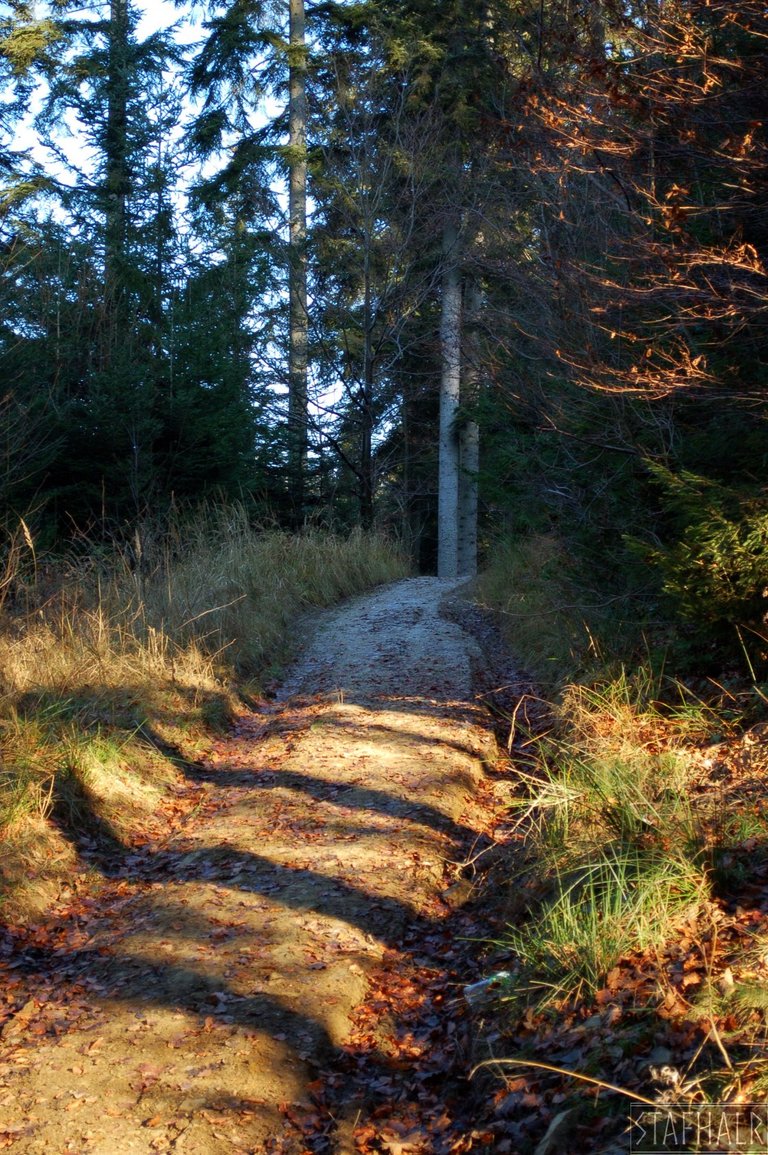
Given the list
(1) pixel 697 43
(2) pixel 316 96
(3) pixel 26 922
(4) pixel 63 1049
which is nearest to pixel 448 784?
(3) pixel 26 922

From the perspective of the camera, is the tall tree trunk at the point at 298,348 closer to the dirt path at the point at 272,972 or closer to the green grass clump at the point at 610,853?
the dirt path at the point at 272,972

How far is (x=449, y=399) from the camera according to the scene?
22688mm

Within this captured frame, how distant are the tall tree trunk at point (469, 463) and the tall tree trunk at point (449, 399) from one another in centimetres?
25

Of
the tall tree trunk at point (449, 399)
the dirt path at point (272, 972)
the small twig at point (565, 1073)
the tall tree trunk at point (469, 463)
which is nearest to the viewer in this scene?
the small twig at point (565, 1073)

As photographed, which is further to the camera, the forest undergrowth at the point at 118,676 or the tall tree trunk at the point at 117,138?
the tall tree trunk at the point at 117,138

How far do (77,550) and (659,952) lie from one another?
13321 mm

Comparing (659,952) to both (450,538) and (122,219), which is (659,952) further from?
(122,219)

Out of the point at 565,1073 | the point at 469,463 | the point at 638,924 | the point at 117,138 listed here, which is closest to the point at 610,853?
the point at 638,924

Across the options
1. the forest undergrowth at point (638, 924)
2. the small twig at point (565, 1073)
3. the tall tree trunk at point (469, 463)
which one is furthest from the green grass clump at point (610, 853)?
the tall tree trunk at point (469, 463)

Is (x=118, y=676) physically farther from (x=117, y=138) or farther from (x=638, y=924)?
(x=117, y=138)

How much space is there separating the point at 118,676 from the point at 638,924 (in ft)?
18.3

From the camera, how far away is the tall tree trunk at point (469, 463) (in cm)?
2116

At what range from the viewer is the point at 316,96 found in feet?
83.1

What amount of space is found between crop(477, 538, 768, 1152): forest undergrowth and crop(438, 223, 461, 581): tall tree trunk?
15.5 m
